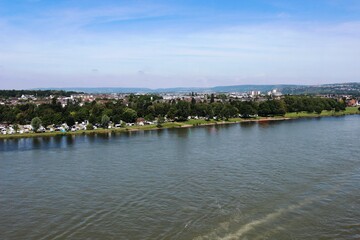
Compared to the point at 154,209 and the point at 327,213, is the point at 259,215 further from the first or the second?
the point at 154,209

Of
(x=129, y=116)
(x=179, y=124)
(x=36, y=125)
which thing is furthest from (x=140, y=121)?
(x=36, y=125)

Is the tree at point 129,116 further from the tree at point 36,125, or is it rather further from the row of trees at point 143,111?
the tree at point 36,125

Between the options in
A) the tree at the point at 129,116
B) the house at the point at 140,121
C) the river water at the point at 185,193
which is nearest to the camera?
the river water at the point at 185,193

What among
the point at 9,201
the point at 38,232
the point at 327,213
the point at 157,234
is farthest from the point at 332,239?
the point at 9,201

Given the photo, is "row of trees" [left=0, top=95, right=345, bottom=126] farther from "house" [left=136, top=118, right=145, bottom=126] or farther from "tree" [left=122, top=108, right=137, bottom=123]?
"house" [left=136, top=118, right=145, bottom=126]

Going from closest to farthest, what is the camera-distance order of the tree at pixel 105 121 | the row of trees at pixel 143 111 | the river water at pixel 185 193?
the river water at pixel 185 193, the tree at pixel 105 121, the row of trees at pixel 143 111

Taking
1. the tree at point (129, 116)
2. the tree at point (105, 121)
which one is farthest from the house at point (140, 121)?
the tree at point (105, 121)

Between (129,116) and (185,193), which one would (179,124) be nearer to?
(129,116)
